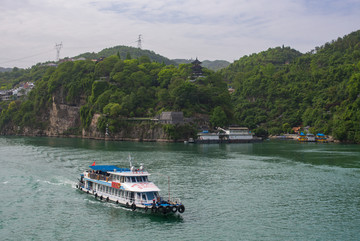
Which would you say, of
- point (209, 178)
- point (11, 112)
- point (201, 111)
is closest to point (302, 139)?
point (201, 111)

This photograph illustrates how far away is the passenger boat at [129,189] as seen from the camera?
121ft

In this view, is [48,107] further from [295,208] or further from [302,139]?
[295,208]

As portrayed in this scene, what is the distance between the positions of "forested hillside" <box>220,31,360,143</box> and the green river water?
6808cm

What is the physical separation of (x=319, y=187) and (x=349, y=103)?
92149mm

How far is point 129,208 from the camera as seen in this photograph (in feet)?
128

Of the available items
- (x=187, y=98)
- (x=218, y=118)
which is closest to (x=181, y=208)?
(x=218, y=118)

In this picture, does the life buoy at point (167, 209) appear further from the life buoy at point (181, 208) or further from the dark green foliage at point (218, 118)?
the dark green foliage at point (218, 118)

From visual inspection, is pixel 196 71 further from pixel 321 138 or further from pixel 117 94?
pixel 321 138

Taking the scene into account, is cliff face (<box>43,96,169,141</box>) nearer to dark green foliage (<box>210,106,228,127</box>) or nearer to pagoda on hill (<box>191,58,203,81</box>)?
dark green foliage (<box>210,106,228,127</box>)

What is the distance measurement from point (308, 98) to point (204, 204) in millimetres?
131407

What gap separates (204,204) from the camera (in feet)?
134

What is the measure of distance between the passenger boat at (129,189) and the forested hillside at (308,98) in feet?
302

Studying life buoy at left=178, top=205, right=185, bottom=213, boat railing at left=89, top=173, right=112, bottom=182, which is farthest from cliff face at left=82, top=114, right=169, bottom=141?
life buoy at left=178, top=205, right=185, bottom=213

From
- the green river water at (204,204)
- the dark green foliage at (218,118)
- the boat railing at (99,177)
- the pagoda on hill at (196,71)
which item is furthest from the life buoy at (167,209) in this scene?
the pagoda on hill at (196,71)
